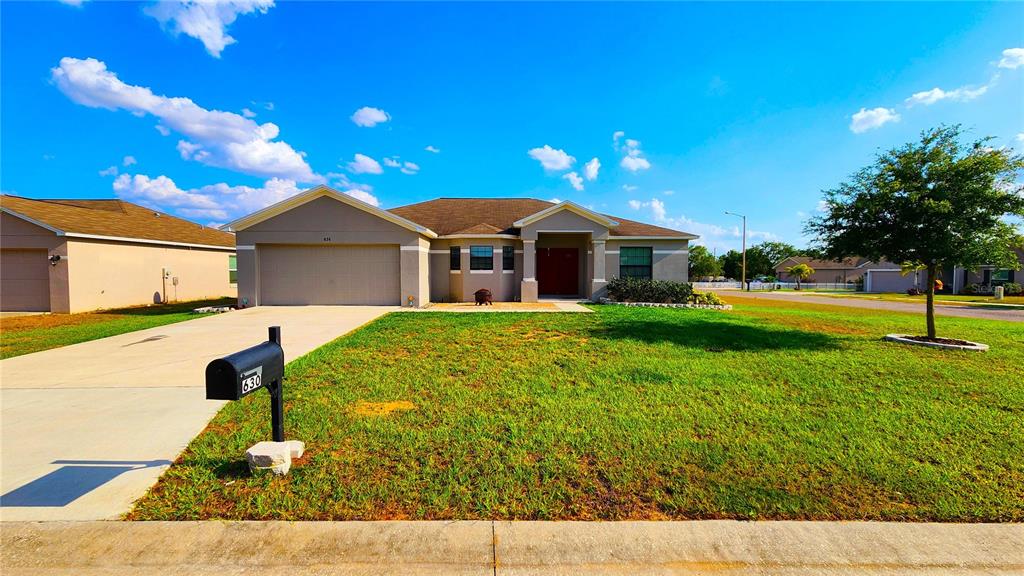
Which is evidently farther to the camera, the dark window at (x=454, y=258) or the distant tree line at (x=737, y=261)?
the distant tree line at (x=737, y=261)

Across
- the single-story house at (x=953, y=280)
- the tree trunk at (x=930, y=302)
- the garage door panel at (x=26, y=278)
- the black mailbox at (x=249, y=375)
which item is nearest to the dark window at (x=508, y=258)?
the tree trunk at (x=930, y=302)

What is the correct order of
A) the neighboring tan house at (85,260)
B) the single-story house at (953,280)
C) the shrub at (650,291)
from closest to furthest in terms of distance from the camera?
the neighboring tan house at (85,260)
the shrub at (650,291)
the single-story house at (953,280)

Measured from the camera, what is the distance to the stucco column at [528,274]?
56.6 feet

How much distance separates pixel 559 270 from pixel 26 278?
68.5ft

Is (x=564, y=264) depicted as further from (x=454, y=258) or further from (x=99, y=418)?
(x=99, y=418)

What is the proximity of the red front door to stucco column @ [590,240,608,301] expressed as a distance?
2016 millimetres

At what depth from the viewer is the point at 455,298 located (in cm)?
1791

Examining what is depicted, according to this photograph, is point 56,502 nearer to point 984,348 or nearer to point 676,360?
point 676,360

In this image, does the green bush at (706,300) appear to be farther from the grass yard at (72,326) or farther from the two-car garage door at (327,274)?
the grass yard at (72,326)

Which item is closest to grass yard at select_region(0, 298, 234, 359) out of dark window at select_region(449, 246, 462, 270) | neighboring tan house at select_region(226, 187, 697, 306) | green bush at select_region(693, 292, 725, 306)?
neighboring tan house at select_region(226, 187, 697, 306)

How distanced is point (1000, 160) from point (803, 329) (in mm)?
4861

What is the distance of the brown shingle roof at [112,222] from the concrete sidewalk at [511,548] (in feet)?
57.8

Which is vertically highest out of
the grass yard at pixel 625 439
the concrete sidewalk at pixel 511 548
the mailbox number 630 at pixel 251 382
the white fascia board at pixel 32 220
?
the white fascia board at pixel 32 220

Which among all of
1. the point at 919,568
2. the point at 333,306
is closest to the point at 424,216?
the point at 333,306
